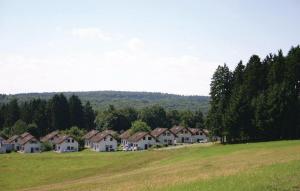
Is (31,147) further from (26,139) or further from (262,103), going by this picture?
(262,103)

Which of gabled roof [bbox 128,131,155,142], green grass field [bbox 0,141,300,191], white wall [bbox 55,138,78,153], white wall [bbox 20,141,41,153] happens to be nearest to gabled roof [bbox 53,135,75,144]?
white wall [bbox 55,138,78,153]

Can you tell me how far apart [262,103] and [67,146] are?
62.2 m

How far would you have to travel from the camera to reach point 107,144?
391 ft

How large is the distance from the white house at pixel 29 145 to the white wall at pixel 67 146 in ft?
24.2

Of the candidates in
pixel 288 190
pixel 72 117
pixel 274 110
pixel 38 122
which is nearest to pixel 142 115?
pixel 72 117

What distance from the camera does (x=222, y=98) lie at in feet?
282

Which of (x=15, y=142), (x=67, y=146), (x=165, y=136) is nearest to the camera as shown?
(x=67, y=146)

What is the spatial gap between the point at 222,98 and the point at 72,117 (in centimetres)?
7379

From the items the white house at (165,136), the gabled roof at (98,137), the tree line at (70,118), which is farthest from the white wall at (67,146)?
the white house at (165,136)

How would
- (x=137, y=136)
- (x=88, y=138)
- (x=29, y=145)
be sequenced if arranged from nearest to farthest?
1. (x=137, y=136)
2. (x=29, y=145)
3. (x=88, y=138)

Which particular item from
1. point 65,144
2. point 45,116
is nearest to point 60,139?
point 65,144

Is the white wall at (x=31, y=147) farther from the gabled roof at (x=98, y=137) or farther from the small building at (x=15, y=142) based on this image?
the gabled roof at (x=98, y=137)

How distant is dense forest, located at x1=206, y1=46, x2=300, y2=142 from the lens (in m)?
73.7

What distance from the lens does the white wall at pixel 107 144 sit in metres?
118
